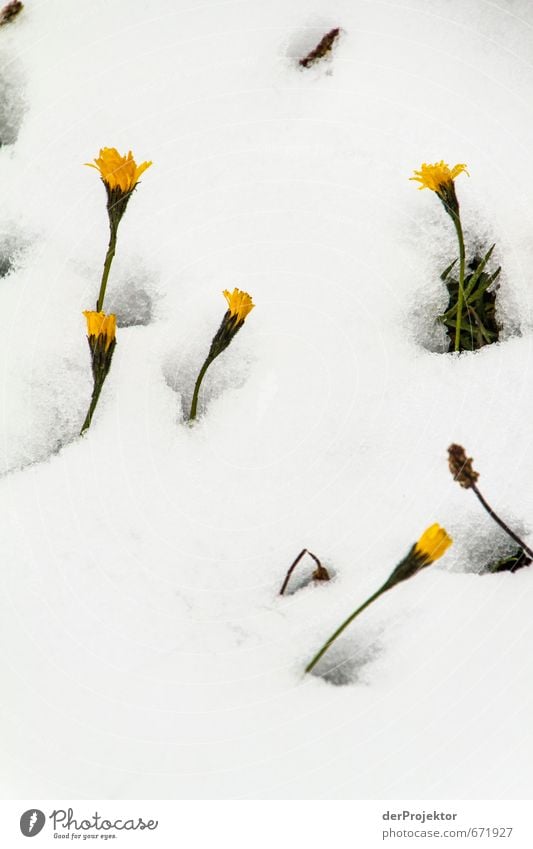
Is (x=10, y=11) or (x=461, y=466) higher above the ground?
(x=10, y=11)

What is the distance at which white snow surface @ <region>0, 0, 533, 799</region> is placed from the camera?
101 cm

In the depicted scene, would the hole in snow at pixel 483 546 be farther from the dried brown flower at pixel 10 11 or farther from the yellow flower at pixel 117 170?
the dried brown flower at pixel 10 11

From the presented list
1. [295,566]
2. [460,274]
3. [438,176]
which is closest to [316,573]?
[295,566]

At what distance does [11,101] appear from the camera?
138cm

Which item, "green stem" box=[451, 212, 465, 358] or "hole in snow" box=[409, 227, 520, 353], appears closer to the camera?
"green stem" box=[451, 212, 465, 358]

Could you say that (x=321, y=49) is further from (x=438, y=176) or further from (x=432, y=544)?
(x=432, y=544)

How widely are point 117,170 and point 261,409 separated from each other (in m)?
0.37

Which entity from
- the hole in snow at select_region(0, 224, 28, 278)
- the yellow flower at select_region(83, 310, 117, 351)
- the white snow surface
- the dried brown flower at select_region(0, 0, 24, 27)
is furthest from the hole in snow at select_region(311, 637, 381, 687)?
the dried brown flower at select_region(0, 0, 24, 27)

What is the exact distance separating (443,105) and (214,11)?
0.42 meters

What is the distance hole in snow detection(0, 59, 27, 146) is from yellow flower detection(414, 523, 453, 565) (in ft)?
3.07

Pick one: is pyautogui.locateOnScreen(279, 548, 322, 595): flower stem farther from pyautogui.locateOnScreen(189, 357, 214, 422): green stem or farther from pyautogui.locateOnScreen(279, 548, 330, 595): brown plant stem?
pyautogui.locateOnScreen(189, 357, 214, 422): green stem

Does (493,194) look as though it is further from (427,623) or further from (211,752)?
(211,752)

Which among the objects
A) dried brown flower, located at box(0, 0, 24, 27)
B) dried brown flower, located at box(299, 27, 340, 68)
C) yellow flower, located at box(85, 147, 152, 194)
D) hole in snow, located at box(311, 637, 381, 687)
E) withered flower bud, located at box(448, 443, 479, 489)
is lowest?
hole in snow, located at box(311, 637, 381, 687)

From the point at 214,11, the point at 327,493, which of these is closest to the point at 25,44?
the point at 214,11
